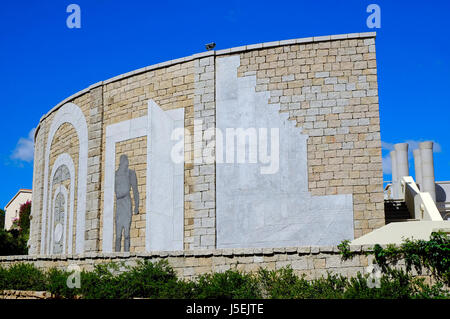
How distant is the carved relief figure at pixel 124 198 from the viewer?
15406 millimetres

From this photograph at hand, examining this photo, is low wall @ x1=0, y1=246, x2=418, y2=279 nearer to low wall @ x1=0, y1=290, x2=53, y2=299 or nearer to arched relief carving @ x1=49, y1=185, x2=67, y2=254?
low wall @ x1=0, y1=290, x2=53, y2=299

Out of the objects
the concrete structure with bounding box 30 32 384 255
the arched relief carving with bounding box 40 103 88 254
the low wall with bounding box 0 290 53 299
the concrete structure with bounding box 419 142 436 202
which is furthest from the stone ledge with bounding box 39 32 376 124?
the concrete structure with bounding box 419 142 436 202

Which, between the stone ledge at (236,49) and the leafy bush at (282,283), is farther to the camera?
the stone ledge at (236,49)

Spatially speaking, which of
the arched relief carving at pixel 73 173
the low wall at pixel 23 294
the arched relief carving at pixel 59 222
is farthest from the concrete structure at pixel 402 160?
the low wall at pixel 23 294

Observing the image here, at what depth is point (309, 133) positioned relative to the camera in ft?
45.4

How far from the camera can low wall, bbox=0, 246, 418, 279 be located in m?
9.41

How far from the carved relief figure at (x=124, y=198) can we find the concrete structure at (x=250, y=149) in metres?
0.20

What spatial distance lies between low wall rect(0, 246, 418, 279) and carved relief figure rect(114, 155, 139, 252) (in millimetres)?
3862

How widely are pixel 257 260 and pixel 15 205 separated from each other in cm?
4532

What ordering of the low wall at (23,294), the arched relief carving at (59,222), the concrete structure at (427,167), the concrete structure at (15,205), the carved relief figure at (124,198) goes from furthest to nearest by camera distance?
the concrete structure at (15,205)
the concrete structure at (427,167)
the arched relief carving at (59,222)
the carved relief figure at (124,198)
the low wall at (23,294)

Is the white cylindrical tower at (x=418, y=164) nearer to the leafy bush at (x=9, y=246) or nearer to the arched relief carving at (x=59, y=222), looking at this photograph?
the arched relief carving at (x=59, y=222)
